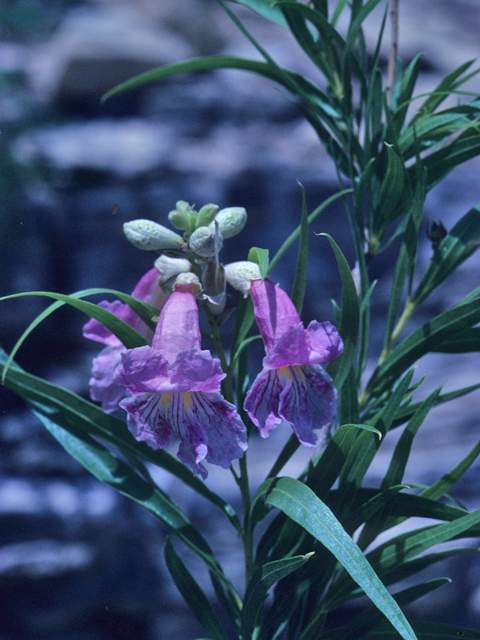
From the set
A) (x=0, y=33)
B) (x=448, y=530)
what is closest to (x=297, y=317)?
(x=448, y=530)

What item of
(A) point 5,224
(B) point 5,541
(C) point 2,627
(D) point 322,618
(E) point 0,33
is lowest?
(C) point 2,627

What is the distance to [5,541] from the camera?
4.66ft

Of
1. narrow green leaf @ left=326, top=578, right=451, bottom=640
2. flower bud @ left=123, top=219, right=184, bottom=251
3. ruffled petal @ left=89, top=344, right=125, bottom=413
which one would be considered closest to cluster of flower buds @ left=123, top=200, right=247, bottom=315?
flower bud @ left=123, top=219, right=184, bottom=251

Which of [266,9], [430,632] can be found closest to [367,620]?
[430,632]

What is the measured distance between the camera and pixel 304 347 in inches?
14.6

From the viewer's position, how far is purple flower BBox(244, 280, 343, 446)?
371 mm

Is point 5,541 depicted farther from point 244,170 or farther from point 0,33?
point 0,33

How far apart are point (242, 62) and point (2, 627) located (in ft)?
5.01

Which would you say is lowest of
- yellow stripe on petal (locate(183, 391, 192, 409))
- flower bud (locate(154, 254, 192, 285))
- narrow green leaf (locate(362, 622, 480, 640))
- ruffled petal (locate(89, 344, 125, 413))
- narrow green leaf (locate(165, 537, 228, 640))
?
narrow green leaf (locate(362, 622, 480, 640))

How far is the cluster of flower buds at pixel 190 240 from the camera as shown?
420 millimetres

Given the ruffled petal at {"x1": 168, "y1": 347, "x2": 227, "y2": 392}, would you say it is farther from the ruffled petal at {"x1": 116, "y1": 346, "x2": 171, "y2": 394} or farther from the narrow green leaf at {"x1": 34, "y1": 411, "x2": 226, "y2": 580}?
the narrow green leaf at {"x1": 34, "y1": 411, "x2": 226, "y2": 580}

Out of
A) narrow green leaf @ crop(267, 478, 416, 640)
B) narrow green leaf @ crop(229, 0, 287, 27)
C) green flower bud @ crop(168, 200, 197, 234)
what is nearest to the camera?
narrow green leaf @ crop(267, 478, 416, 640)

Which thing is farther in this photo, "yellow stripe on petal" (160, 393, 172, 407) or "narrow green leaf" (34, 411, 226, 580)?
"narrow green leaf" (34, 411, 226, 580)

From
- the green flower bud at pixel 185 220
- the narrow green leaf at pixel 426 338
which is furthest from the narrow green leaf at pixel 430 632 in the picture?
the green flower bud at pixel 185 220
